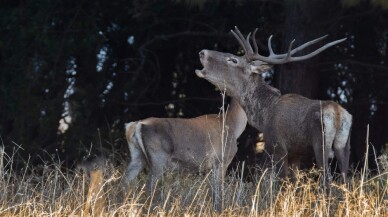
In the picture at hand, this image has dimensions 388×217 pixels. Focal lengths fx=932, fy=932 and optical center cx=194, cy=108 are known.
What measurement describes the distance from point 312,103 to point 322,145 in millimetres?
480

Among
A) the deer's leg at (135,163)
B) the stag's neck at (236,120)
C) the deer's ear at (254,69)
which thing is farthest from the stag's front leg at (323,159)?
the stag's neck at (236,120)

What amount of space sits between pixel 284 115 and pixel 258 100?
68 centimetres

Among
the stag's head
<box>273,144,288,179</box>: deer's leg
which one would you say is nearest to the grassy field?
<box>273,144,288,179</box>: deer's leg

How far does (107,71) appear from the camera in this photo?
46.1 feet

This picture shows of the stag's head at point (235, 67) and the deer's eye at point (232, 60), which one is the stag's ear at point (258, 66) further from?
the deer's eye at point (232, 60)

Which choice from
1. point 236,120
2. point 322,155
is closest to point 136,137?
point 236,120

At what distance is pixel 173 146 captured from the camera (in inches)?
368

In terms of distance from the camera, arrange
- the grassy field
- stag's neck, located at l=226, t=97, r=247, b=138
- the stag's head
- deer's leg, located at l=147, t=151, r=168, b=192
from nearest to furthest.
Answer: the grassy field < deer's leg, located at l=147, t=151, r=168, b=192 < the stag's head < stag's neck, located at l=226, t=97, r=247, b=138

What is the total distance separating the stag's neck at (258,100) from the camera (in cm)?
851

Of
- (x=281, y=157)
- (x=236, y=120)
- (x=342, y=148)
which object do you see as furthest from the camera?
(x=236, y=120)

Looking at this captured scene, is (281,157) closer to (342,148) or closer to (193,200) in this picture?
(342,148)

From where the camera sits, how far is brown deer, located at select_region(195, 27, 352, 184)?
7.57 meters

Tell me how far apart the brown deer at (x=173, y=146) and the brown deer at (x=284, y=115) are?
46 cm

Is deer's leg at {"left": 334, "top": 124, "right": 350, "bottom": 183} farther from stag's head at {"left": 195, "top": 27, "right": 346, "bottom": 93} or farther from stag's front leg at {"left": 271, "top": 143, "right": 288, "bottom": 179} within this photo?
stag's head at {"left": 195, "top": 27, "right": 346, "bottom": 93}
